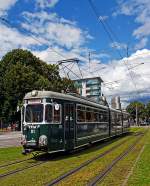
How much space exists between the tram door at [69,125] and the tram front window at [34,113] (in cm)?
184

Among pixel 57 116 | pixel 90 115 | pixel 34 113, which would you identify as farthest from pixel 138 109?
pixel 34 113

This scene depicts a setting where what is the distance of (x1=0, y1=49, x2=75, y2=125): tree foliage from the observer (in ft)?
189

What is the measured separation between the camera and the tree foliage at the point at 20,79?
57.6m

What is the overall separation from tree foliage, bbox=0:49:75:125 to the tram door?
109ft

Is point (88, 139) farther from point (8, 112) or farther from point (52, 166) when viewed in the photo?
point (8, 112)

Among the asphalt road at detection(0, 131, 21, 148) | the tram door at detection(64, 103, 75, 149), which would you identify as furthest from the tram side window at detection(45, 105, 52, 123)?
the asphalt road at detection(0, 131, 21, 148)

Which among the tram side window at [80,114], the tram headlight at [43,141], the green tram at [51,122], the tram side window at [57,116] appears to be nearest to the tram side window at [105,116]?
the tram side window at [80,114]

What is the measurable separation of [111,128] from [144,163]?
2054cm

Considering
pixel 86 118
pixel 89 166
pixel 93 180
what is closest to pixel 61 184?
pixel 93 180

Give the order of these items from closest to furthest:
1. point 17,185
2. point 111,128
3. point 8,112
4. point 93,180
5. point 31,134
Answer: point 17,185 → point 93,180 → point 31,134 → point 111,128 → point 8,112

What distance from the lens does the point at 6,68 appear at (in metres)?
62.4

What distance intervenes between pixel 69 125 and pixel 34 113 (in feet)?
8.33

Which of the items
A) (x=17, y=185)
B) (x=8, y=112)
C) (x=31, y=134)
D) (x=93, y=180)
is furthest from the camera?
(x=8, y=112)

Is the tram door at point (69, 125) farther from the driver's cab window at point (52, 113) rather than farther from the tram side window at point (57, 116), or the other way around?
the driver's cab window at point (52, 113)
